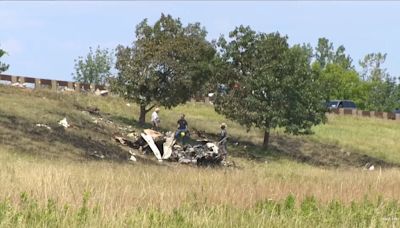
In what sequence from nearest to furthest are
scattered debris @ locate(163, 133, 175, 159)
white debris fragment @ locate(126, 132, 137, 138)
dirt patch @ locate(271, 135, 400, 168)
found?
scattered debris @ locate(163, 133, 175, 159)
white debris fragment @ locate(126, 132, 137, 138)
dirt patch @ locate(271, 135, 400, 168)

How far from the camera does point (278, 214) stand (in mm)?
8734

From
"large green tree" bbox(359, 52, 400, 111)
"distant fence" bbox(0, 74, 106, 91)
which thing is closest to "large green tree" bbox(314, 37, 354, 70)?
"large green tree" bbox(359, 52, 400, 111)

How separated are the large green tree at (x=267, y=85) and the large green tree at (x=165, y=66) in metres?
1.46

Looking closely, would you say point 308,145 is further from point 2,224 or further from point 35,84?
point 2,224

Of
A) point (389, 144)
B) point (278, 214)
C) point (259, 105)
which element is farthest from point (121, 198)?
point (389, 144)

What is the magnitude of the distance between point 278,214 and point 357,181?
19.5ft

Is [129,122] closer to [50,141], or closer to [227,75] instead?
[227,75]

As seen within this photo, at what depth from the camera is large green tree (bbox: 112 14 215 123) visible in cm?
3512

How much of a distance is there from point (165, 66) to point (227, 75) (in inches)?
137

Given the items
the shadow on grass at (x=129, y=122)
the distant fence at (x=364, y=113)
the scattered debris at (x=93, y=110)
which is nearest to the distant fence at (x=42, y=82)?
the scattered debris at (x=93, y=110)

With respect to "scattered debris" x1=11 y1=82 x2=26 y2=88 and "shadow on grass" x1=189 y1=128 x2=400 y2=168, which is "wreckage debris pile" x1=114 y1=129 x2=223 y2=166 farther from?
"scattered debris" x1=11 y1=82 x2=26 y2=88

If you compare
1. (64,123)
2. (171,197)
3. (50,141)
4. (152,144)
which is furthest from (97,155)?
(171,197)

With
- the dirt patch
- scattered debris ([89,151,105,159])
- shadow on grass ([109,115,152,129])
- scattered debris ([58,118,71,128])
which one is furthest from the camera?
the dirt patch

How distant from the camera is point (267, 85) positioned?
35.5m
